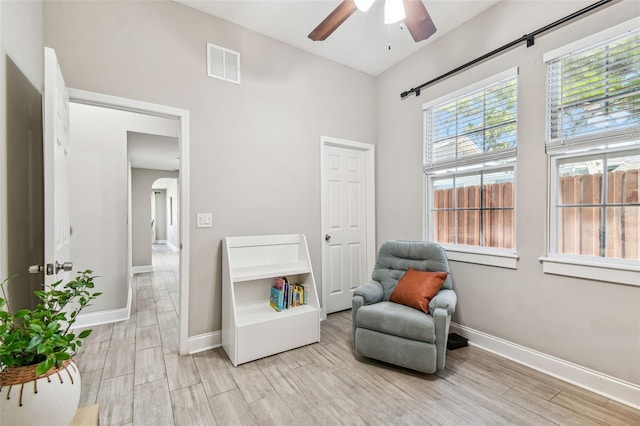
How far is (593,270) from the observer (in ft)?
6.35

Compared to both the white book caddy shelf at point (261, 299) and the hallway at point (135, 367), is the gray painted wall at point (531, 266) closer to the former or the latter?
the white book caddy shelf at point (261, 299)

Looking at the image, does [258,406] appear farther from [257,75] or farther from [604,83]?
[604,83]

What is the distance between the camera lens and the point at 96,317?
319 cm

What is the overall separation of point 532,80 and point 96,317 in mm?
4780

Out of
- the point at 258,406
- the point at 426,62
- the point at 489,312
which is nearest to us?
the point at 258,406

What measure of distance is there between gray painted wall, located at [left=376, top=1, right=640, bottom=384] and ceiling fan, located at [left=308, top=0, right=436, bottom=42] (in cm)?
97

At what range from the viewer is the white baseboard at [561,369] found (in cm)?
182

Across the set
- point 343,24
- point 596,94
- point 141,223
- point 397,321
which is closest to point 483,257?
point 397,321

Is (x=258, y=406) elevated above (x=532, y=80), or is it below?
below

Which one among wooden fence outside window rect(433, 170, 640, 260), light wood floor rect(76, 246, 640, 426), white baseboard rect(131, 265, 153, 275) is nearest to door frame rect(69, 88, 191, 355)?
light wood floor rect(76, 246, 640, 426)

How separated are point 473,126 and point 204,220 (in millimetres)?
2638

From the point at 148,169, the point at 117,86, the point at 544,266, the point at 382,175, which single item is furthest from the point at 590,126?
the point at 148,169

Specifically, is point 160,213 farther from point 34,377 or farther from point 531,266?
point 531,266

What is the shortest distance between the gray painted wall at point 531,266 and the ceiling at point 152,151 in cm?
348
